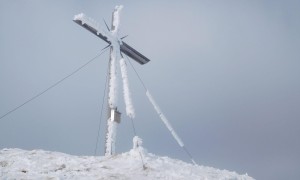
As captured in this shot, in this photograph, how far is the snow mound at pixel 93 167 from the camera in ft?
47.5

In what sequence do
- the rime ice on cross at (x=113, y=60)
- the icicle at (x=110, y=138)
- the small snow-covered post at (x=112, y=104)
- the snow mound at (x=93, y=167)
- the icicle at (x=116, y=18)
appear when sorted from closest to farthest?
the snow mound at (x=93, y=167) < the icicle at (x=110, y=138) < the small snow-covered post at (x=112, y=104) < the rime ice on cross at (x=113, y=60) < the icicle at (x=116, y=18)

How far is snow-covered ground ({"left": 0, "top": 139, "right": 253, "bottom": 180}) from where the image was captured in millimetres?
14484

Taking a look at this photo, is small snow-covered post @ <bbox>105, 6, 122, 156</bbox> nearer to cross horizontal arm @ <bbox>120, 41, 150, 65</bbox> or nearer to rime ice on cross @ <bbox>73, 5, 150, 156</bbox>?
rime ice on cross @ <bbox>73, 5, 150, 156</bbox>

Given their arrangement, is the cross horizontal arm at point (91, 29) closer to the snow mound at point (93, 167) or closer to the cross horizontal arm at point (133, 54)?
the cross horizontal arm at point (133, 54)

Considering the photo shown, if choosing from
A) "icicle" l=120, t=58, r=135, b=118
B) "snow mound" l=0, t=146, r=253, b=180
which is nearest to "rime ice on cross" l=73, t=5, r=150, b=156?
"icicle" l=120, t=58, r=135, b=118

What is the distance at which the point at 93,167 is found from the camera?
15875mm

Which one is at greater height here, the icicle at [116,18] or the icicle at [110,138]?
the icicle at [116,18]

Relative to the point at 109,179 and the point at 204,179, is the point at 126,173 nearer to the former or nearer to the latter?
Answer: the point at 109,179

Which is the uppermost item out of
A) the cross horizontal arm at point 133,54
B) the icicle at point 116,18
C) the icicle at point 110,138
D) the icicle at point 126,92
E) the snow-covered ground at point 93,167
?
the icicle at point 116,18

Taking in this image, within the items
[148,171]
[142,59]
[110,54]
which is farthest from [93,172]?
[142,59]

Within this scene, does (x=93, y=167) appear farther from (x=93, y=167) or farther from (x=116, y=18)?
(x=116, y=18)

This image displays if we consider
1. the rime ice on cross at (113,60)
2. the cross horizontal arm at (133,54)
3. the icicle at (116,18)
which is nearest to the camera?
the rime ice on cross at (113,60)

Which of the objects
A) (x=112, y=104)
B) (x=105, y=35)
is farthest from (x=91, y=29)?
(x=112, y=104)

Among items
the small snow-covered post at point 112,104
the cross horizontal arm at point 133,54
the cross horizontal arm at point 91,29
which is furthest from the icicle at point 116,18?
the cross horizontal arm at point 91,29
